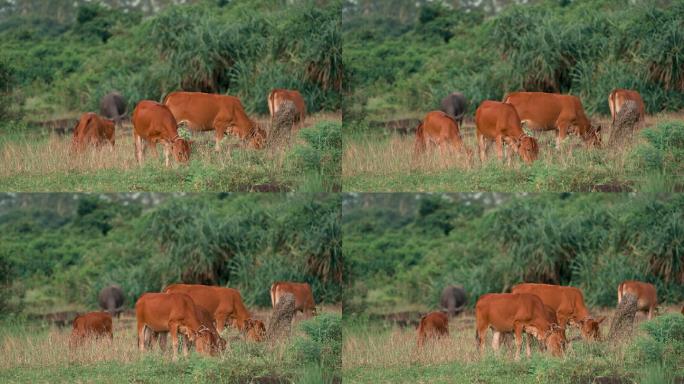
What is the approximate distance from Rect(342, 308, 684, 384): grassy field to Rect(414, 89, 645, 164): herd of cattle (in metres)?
1.93

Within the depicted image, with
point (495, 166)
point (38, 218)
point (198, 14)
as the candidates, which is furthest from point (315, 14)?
point (38, 218)

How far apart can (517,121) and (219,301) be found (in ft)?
12.5

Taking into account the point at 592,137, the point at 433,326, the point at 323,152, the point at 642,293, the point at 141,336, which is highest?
the point at 592,137

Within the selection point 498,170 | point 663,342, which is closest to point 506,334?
point 663,342

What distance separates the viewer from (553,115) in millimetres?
19125

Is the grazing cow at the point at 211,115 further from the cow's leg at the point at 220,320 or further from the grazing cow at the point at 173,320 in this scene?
the grazing cow at the point at 173,320

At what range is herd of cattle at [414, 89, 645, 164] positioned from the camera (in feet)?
61.4

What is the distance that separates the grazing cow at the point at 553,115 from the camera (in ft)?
62.4

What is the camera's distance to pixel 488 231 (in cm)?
1981

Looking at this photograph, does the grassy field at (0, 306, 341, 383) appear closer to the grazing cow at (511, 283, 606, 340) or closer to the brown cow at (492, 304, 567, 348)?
the brown cow at (492, 304, 567, 348)

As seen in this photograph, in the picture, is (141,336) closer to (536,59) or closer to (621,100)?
(536,59)

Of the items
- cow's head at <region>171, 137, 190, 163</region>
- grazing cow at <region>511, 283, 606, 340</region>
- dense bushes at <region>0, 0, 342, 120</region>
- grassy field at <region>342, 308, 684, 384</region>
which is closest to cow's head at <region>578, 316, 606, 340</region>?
grazing cow at <region>511, 283, 606, 340</region>

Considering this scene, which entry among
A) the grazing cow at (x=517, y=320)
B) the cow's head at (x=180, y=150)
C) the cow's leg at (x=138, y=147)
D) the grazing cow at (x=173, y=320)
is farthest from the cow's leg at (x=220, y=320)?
the grazing cow at (x=517, y=320)

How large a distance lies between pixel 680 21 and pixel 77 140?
6.95m
